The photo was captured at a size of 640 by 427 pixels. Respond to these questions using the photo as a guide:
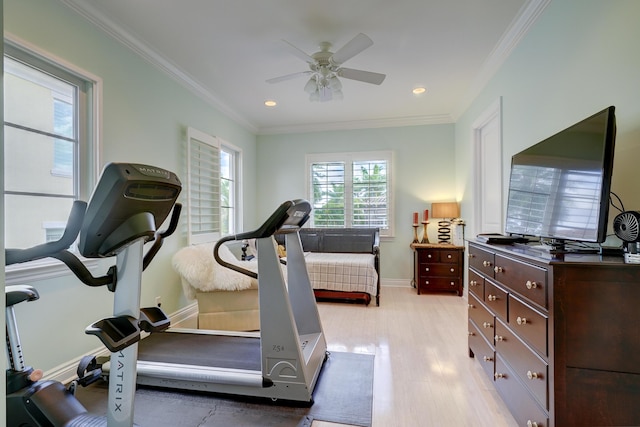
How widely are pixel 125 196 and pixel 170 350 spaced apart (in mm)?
1763

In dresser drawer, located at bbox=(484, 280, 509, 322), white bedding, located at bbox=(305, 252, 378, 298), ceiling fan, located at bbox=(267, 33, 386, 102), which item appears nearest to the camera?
dresser drawer, located at bbox=(484, 280, 509, 322)

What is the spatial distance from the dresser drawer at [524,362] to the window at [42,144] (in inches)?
110

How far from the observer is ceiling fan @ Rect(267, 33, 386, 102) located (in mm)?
2413

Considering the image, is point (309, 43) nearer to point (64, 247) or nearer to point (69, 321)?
point (64, 247)

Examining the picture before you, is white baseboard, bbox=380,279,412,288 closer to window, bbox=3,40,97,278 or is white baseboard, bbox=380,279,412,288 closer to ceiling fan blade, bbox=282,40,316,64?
ceiling fan blade, bbox=282,40,316,64

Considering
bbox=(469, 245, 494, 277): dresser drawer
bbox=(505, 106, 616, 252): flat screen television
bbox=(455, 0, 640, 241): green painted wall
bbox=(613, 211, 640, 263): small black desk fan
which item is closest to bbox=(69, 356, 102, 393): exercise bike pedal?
bbox=(469, 245, 494, 277): dresser drawer

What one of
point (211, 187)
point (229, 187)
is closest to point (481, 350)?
point (211, 187)

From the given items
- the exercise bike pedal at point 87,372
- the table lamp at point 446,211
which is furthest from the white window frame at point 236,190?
the table lamp at point 446,211

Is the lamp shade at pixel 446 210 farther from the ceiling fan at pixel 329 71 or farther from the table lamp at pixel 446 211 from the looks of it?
the ceiling fan at pixel 329 71

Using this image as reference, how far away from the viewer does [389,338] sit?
277 cm

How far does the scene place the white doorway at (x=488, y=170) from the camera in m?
2.95

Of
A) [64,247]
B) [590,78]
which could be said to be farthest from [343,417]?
[590,78]

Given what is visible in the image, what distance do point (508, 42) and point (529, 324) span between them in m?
2.42

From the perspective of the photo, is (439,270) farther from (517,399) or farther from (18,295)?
(18,295)
